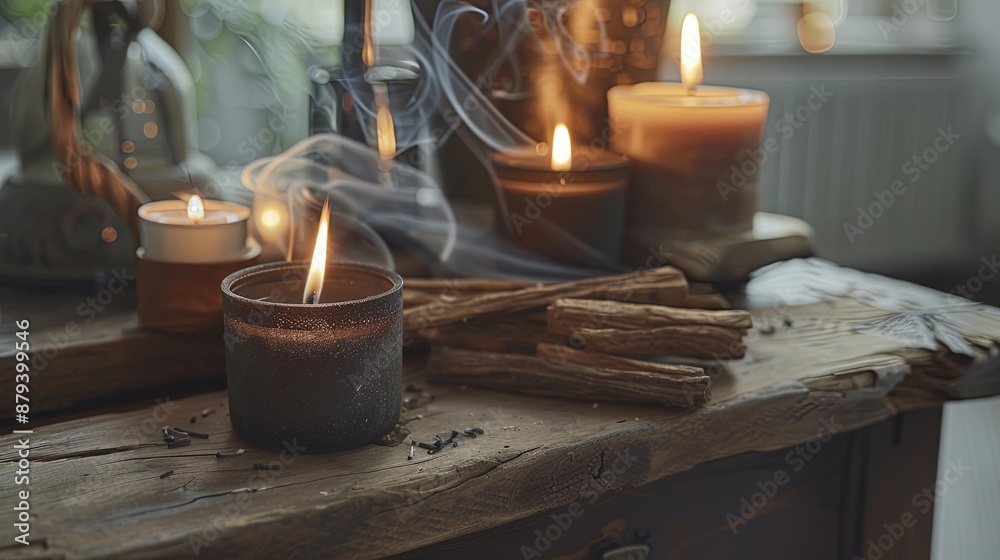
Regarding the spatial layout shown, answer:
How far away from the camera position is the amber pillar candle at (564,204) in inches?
33.5

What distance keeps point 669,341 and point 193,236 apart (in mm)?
381

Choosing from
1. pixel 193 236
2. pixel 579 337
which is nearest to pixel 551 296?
pixel 579 337

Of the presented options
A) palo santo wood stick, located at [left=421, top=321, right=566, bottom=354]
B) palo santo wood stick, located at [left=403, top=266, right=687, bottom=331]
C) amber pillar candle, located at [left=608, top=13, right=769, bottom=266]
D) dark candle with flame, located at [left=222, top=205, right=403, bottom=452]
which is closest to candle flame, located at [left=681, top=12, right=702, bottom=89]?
amber pillar candle, located at [left=608, top=13, right=769, bottom=266]

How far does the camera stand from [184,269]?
0.68 meters

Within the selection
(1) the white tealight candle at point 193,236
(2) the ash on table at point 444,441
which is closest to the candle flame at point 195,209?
(1) the white tealight candle at point 193,236

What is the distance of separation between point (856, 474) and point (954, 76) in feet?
7.17

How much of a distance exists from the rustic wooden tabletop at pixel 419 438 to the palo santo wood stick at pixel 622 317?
38 mm

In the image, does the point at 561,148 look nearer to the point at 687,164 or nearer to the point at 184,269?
the point at 687,164

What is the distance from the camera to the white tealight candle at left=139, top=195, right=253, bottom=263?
27.0 inches

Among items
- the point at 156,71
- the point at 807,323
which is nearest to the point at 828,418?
the point at 807,323

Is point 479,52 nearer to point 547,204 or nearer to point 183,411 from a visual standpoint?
point 547,204

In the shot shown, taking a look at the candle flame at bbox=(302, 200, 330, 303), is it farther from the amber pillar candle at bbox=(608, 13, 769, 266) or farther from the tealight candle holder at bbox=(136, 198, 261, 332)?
the amber pillar candle at bbox=(608, 13, 769, 266)

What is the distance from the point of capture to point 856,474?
0.78 metres

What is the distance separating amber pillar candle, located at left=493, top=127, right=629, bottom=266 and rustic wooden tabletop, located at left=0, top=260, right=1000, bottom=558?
170 mm
